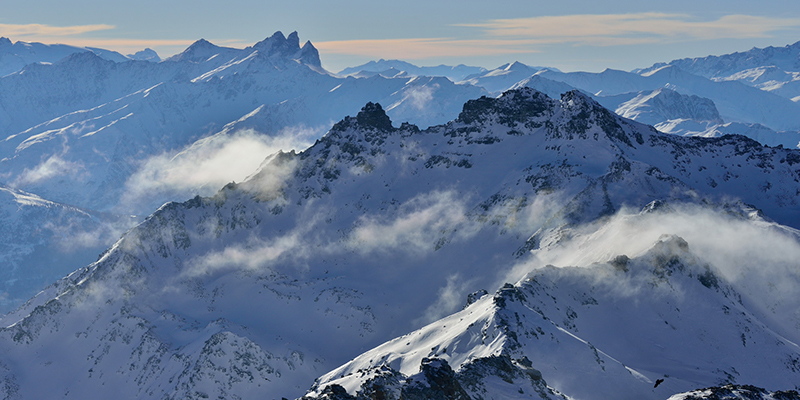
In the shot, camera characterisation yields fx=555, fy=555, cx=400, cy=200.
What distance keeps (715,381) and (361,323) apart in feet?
275

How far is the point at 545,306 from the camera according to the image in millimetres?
94688

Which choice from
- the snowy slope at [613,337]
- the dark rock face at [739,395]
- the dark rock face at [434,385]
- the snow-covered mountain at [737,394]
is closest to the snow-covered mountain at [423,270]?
the snowy slope at [613,337]

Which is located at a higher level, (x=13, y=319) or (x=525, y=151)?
(x=525, y=151)

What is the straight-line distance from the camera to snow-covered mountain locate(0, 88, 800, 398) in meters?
98.4

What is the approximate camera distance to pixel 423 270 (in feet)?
527

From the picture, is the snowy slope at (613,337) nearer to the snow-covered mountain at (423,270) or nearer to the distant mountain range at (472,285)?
the distant mountain range at (472,285)

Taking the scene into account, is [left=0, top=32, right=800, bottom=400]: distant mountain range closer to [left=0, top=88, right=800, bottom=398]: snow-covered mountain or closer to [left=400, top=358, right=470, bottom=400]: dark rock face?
[left=400, top=358, right=470, bottom=400]: dark rock face

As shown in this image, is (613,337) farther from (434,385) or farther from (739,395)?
(434,385)

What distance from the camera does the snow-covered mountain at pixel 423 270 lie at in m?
98.4

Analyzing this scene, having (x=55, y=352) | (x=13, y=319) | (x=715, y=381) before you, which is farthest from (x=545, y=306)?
(x=13, y=319)

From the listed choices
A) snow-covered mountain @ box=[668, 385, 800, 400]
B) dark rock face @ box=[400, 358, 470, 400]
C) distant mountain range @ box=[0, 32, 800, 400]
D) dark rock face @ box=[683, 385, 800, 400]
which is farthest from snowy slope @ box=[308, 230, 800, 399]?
dark rock face @ box=[683, 385, 800, 400]

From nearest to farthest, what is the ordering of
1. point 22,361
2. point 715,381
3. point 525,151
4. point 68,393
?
1. point 715,381
2. point 68,393
3. point 22,361
4. point 525,151

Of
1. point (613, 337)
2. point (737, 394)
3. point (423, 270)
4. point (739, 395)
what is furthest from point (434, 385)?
Answer: point (423, 270)

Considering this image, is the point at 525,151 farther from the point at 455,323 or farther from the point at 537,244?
the point at 455,323
